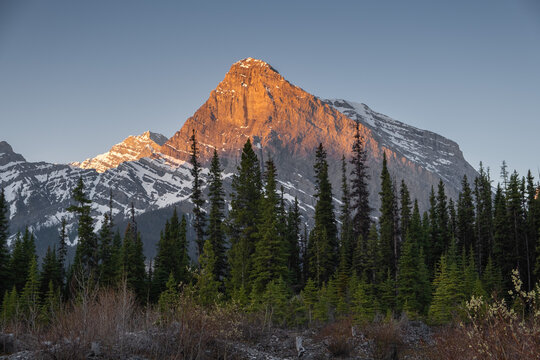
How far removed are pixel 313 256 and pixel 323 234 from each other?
3.62m

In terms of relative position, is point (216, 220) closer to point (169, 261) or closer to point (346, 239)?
point (169, 261)

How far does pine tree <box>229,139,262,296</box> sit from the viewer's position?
38.2 metres

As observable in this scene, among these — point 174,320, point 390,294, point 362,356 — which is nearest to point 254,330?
point 362,356

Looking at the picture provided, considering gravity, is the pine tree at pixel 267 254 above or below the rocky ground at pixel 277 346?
above

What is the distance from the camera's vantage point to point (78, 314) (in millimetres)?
11789

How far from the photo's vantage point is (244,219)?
40.6 meters

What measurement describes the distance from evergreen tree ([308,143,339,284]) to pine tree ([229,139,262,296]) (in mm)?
8547

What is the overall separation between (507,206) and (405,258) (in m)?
21.5

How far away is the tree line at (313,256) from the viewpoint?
115 ft

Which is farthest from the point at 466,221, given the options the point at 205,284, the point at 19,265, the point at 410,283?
the point at 19,265

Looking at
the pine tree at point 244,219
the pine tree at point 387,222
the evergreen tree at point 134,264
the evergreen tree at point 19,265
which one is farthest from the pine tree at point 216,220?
the evergreen tree at point 19,265

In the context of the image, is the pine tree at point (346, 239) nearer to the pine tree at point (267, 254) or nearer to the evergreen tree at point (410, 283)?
the evergreen tree at point (410, 283)

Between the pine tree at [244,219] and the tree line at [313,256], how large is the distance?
119 mm

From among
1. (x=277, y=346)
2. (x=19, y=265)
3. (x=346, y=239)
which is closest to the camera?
(x=277, y=346)
